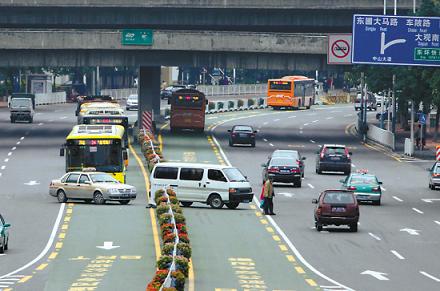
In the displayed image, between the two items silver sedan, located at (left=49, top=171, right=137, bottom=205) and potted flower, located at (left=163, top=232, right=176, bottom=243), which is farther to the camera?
silver sedan, located at (left=49, top=171, right=137, bottom=205)

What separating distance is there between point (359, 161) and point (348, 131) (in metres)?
32.4

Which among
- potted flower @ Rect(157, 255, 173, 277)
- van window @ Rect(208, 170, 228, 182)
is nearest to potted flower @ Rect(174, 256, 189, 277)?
potted flower @ Rect(157, 255, 173, 277)

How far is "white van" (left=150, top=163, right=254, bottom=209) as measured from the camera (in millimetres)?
55500

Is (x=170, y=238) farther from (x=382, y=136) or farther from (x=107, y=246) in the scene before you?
(x=382, y=136)

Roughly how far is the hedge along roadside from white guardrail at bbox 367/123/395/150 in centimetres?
4449

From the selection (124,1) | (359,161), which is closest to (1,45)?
(124,1)

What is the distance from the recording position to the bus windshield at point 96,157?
200 feet

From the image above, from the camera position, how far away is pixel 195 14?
10988 centimetres

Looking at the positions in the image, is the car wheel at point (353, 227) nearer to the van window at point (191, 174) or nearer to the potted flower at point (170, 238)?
the van window at point (191, 174)

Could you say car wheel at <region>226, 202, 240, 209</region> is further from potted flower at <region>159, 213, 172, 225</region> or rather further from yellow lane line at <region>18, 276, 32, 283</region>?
yellow lane line at <region>18, 276, 32, 283</region>

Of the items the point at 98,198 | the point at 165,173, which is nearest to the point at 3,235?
the point at 98,198

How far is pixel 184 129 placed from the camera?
341 feet

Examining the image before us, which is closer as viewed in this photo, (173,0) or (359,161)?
(359,161)

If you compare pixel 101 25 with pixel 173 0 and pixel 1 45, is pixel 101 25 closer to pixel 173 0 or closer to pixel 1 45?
pixel 173 0
